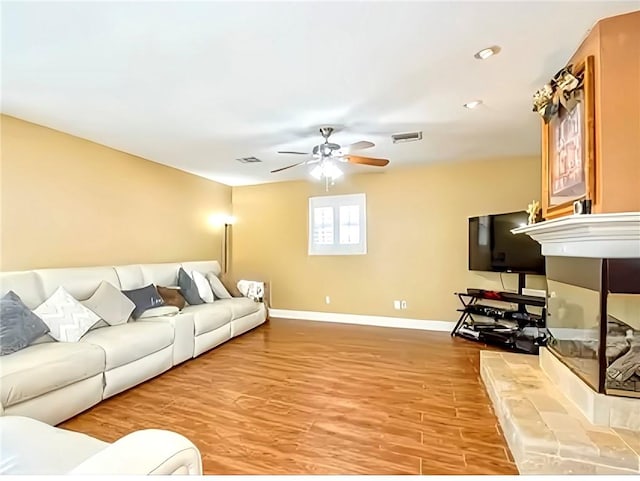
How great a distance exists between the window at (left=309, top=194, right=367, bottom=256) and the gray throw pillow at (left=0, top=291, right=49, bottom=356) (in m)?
3.87

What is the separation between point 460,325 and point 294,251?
9.68ft

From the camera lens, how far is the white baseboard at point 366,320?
4988mm

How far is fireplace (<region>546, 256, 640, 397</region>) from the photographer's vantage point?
6.31 feet

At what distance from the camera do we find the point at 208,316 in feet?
13.0

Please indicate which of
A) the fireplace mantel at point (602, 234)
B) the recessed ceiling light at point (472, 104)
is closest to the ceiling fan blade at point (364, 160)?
the recessed ceiling light at point (472, 104)

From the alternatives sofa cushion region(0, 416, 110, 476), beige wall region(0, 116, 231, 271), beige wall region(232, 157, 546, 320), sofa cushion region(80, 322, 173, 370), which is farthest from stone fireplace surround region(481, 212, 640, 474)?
beige wall region(0, 116, 231, 271)

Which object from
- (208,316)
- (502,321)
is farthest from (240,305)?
(502,321)

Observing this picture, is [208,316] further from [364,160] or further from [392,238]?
[392,238]

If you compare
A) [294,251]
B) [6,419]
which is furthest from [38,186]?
[294,251]

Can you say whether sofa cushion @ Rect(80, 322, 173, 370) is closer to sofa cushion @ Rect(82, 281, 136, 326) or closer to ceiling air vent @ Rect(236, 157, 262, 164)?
sofa cushion @ Rect(82, 281, 136, 326)

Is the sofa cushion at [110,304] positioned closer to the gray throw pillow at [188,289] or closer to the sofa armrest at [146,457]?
the gray throw pillow at [188,289]

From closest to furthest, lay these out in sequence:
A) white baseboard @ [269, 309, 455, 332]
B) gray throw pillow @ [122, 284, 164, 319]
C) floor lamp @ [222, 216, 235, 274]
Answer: gray throw pillow @ [122, 284, 164, 319] < white baseboard @ [269, 309, 455, 332] < floor lamp @ [222, 216, 235, 274]

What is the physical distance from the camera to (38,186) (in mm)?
3281

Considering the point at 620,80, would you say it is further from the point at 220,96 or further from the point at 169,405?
the point at 169,405
